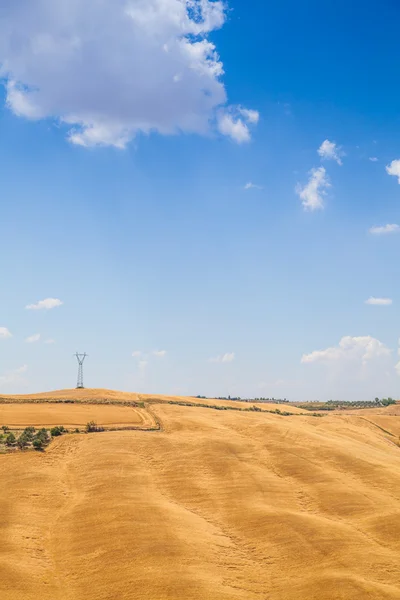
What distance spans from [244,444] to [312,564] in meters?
26.1

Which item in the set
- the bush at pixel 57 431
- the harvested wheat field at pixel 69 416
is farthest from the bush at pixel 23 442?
the harvested wheat field at pixel 69 416

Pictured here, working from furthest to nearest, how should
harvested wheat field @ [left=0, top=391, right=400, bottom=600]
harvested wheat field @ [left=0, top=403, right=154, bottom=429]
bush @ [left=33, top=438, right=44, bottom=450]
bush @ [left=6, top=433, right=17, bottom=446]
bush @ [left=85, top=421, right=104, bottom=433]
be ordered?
harvested wheat field @ [left=0, top=403, right=154, bottom=429], bush @ [left=85, top=421, right=104, bottom=433], bush @ [left=6, top=433, right=17, bottom=446], bush @ [left=33, top=438, right=44, bottom=450], harvested wheat field @ [left=0, top=391, right=400, bottom=600]

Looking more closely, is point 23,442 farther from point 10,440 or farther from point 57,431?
point 57,431

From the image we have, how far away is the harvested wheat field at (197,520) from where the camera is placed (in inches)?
1224

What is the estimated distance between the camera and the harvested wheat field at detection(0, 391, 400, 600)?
102 feet

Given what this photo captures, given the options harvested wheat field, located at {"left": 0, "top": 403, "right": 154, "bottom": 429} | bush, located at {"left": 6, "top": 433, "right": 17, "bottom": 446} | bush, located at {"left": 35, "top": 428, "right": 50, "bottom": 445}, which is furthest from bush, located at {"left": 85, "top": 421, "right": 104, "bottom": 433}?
bush, located at {"left": 6, "top": 433, "right": 17, "bottom": 446}

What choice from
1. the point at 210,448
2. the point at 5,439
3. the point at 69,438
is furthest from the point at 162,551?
the point at 5,439

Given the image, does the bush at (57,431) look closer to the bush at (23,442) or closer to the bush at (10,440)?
the bush at (23,442)

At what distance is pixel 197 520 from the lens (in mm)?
40062

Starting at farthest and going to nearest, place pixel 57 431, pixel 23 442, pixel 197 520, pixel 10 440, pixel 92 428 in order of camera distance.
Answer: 1. pixel 92 428
2. pixel 57 431
3. pixel 10 440
4. pixel 23 442
5. pixel 197 520

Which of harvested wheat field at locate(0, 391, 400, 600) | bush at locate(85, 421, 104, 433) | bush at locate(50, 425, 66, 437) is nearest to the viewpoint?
harvested wheat field at locate(0, 391, 400, 600)

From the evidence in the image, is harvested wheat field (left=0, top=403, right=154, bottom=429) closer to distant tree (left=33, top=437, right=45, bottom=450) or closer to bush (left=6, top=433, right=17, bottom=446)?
bush (left=6, top=433, right=17, bottom=446)

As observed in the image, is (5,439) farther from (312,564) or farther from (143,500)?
(312,564)

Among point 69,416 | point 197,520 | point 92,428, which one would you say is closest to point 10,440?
point 92,428
